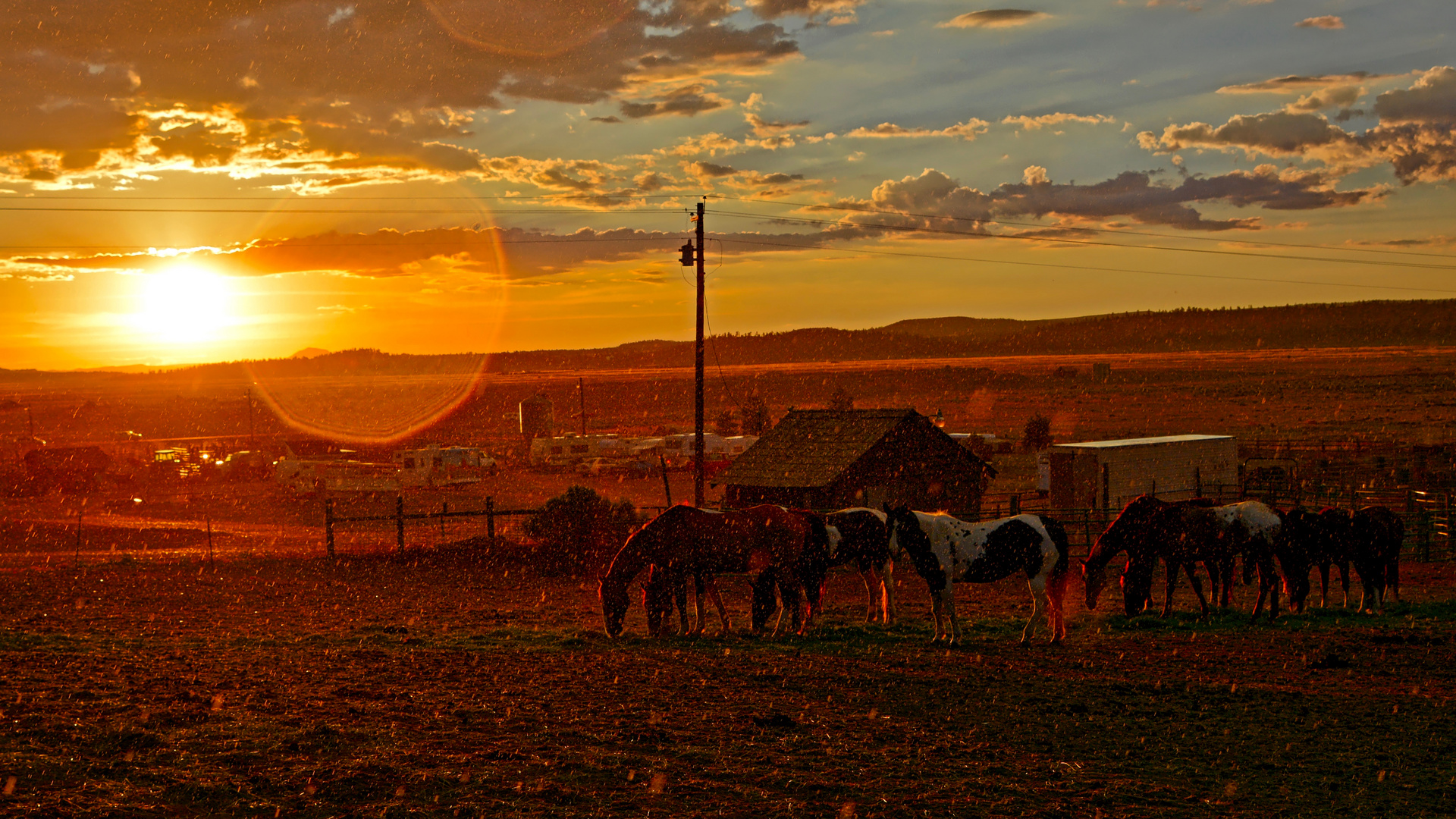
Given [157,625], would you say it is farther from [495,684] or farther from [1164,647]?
[1164,647]

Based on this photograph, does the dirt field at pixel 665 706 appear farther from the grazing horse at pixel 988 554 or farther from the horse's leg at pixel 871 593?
the grazing horse at pixel 988 554

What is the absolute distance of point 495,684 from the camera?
10461 millimetres

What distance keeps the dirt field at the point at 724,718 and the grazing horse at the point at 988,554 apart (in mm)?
731

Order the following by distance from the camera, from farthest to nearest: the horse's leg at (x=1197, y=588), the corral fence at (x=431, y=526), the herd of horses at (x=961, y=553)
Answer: the corral fence at (x=431, y=526) → the horse's leg at (x=1197, y=588) → the herd of horses at (x=961, y=553)

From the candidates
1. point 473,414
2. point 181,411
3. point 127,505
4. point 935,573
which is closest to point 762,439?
point 935,573

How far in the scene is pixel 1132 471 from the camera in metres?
32.2

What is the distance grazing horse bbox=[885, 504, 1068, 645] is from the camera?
13.1m

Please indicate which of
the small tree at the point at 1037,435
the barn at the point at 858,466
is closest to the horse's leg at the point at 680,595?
the barn at the point at 858,466

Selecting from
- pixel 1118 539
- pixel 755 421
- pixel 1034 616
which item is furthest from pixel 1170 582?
pixel 755 421

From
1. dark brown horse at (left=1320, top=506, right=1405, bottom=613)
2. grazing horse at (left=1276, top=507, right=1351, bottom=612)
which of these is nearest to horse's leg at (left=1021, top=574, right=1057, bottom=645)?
grazing horse at (left=1276, top=507, right=1351, bottom=612)

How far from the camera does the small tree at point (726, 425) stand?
63.6 m

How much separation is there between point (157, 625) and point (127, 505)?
2768cm

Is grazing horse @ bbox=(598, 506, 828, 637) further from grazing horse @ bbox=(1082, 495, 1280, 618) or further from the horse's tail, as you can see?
grazing horse @ bbox=(1082, 495, 1280, 618)

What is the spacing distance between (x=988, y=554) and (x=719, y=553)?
141 inches
